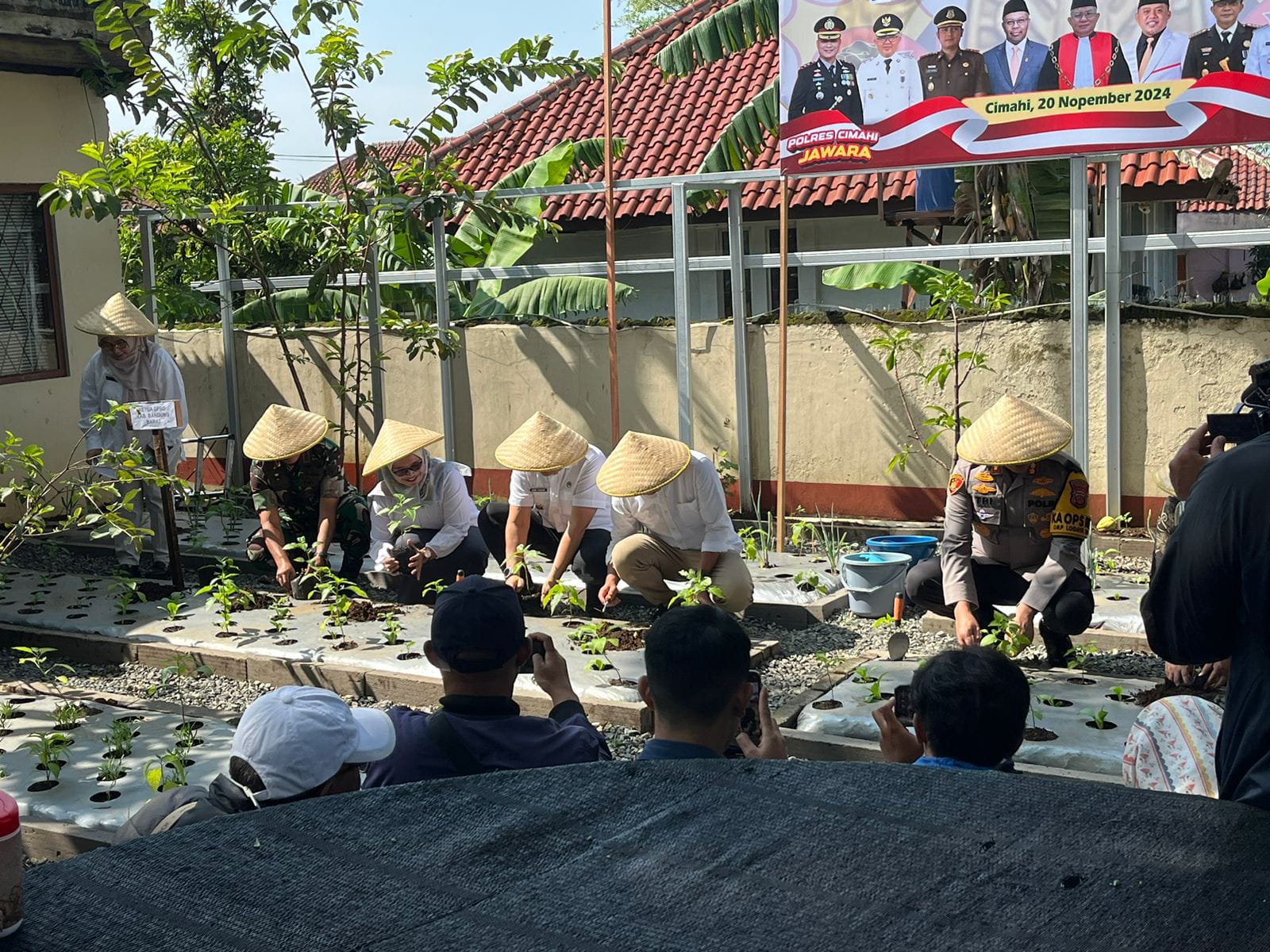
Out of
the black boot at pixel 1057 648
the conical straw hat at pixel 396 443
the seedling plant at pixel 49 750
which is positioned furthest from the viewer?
the conical straw hat at pixel 396 443

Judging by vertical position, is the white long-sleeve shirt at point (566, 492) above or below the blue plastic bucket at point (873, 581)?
above

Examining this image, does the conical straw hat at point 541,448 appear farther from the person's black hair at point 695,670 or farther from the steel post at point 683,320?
the person's black hair at point 695,670

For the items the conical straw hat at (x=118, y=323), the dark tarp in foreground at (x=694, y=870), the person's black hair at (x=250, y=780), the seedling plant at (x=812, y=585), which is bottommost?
the seedling plant at (x=812, y=585)

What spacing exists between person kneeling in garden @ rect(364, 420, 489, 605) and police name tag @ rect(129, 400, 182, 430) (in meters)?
1.36

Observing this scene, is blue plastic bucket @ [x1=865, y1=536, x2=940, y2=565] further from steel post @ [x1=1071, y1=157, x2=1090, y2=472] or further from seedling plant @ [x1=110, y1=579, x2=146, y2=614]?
seedling plant @ [x1=110, y1=579, x2=146, y2=614]

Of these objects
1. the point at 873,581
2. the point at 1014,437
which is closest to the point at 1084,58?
the point at 1014,437

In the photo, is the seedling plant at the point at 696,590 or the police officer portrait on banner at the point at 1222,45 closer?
the seedling plant at the point at 696,590

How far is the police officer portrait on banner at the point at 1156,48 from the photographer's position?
7.00 meters

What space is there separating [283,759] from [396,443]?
12.7 ft

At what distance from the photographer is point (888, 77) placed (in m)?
7.77

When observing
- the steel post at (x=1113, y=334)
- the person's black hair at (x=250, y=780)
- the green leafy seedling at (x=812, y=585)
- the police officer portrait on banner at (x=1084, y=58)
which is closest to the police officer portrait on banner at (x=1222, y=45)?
the police officer portrait on banner at (x=1084, y=58)

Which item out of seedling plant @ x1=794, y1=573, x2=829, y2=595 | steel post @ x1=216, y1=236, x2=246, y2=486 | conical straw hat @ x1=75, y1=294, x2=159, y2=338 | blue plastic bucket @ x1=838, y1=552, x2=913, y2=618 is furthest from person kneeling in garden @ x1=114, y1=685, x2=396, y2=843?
steel post @ x1=216, y1=236, x2=246, y2=486

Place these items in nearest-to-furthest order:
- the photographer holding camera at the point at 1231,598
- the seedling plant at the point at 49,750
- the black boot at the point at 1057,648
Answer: the photographer holding camera at the point at 1231,598 → the seedling plant at the point at 49,750 → the black boot at the point at 1057,648

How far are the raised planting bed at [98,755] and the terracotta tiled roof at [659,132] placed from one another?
10033mm
